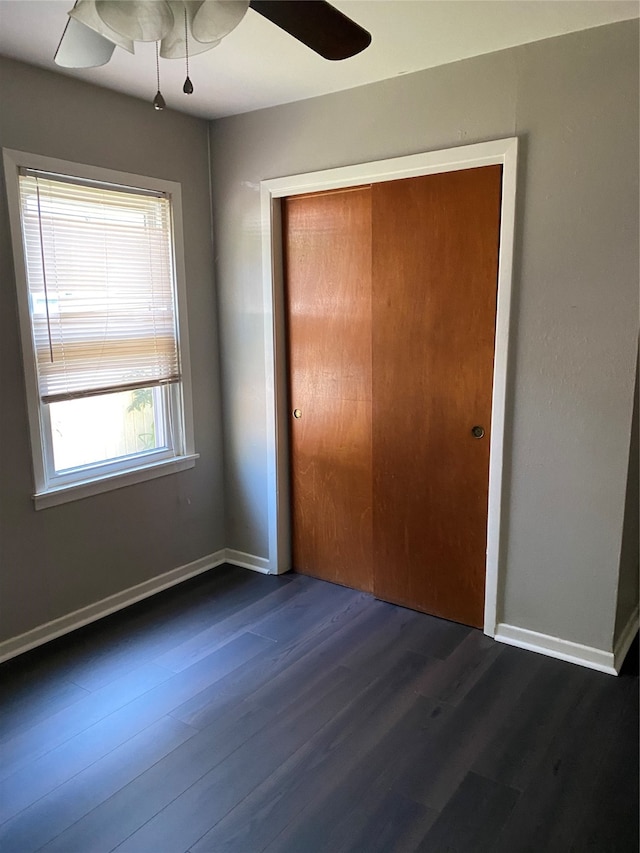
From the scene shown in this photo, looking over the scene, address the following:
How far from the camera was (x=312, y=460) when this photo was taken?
3363 millimetres

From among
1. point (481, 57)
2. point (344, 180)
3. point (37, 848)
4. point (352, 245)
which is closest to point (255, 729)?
point (37, 848)

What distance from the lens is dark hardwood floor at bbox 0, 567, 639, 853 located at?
5.89 feet

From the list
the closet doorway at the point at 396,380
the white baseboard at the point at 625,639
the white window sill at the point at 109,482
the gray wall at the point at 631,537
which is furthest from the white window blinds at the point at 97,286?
the white baseboard at the point at 625,639

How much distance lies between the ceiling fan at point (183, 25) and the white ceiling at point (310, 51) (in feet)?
1.74

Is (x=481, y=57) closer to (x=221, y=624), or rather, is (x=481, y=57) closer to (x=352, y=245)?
(x=352, y=245)

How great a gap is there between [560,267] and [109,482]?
86.9 inches

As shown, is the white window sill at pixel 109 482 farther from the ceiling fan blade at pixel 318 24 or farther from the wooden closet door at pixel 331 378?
the ceiling fan blade at pixel 318 24

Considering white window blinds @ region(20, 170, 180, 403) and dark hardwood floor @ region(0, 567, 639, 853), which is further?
white window blinds @ region(20, 170, 180, 403)

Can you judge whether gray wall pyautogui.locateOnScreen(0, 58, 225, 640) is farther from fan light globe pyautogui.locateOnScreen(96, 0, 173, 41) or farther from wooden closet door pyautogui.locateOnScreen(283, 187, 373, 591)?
fan light globe pyautogui.locateOnScreen(96, 0, 173, 41)

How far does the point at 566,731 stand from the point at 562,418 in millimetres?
1151

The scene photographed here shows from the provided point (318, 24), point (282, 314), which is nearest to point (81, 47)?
point (318, 24)

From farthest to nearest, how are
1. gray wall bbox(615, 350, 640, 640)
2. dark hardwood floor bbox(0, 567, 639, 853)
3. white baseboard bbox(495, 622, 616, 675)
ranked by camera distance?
white baseboard bbox(495, 622, 616, 675) < gray wall bbox(615, 350, 640, 640) < dark hardwood floor bbox(0, 567, 639, 853)

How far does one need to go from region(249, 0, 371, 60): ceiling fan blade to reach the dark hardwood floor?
2153mm

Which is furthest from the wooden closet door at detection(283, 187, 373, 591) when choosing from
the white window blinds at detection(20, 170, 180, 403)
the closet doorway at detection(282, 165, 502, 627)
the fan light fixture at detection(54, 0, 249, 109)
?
the fan light fixture at detection(54, 0, 249, 109)
